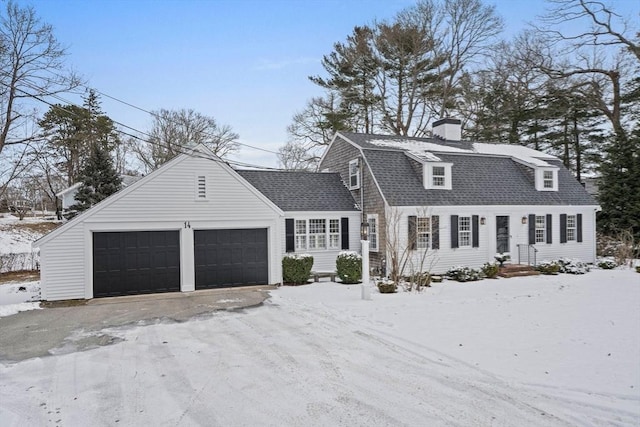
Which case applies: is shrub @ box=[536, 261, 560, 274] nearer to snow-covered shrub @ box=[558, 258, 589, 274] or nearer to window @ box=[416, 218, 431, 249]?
snow-covered shrub @ box=[558, 258, 589, 274]

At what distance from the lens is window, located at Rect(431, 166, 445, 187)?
16297 millimetres

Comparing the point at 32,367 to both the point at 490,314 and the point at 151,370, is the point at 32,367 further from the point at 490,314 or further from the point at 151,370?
the point at 490,314

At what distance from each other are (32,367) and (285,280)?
843 cm

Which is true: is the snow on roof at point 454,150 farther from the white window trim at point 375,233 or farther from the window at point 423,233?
the white window trim at point 375,233

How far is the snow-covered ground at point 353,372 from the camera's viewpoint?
4.52m

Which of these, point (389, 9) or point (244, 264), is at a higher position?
point (389, 9)

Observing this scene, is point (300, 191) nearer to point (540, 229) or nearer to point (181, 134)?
point (540, 229)

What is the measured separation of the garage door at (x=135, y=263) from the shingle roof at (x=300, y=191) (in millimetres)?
4670

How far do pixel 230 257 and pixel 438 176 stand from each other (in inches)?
363

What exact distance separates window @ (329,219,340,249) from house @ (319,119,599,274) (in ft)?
4.24

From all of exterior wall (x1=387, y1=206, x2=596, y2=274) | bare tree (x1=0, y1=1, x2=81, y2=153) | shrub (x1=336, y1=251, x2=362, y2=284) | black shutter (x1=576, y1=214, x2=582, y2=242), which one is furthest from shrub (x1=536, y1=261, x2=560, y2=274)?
bare tree (x1=0, y1=1, x2=81, y2=153)

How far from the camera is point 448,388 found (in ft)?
17.1

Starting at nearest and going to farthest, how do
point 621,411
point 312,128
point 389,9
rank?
point 621,411 < point 389,9 < point 312,128

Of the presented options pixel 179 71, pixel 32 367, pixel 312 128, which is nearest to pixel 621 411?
pixel 32 367
